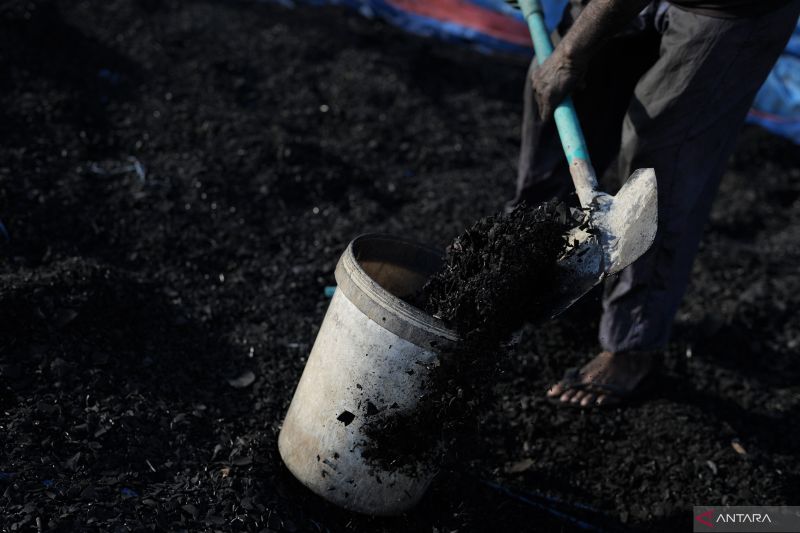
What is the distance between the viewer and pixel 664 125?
2.72m

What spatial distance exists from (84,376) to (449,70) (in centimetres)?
400

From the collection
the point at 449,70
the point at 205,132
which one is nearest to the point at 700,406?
the point at 205,132

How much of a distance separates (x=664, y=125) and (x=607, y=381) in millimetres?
1103

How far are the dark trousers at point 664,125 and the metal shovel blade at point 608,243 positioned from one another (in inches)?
24.7

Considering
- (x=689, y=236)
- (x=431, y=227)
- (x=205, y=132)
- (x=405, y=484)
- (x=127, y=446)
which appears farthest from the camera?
(x=205, y=132)

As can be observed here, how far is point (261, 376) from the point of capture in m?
3.00

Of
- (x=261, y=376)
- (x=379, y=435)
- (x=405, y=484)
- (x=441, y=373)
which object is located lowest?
(x=261, y=376)

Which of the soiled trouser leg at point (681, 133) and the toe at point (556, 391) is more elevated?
the soiled trouser leg at point (681, 133)

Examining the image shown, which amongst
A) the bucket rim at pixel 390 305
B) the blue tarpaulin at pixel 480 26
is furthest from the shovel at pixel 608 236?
the blue tarpaulin at pixel 480 26

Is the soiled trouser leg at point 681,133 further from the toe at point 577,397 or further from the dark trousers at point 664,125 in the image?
the toe at point 577,397

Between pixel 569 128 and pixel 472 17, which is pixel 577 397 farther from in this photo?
pixel 472 17

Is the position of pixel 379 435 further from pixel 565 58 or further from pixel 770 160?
pixel 770 160

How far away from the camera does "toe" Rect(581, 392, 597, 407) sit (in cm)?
312

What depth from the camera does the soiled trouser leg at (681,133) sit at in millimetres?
2572
